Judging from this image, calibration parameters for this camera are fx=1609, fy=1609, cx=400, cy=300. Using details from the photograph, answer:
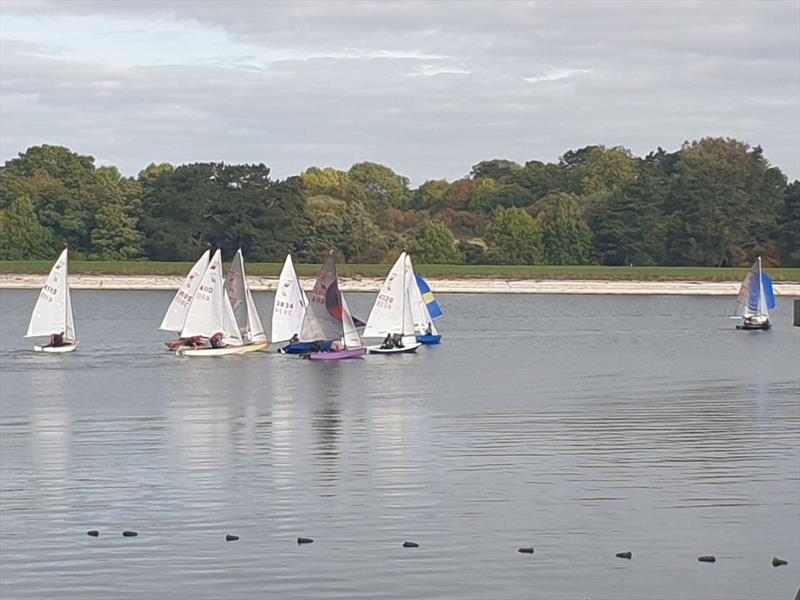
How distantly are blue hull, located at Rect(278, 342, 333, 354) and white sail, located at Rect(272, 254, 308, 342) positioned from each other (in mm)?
926

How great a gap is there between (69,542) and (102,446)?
11.9m

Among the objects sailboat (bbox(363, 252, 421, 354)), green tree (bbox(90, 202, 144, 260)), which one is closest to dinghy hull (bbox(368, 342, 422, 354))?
sailboat (bbox(363, 252, 421, 354))

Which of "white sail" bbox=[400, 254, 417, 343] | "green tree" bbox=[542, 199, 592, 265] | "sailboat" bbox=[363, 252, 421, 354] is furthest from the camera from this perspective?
"green tree" bbox=[542, 199, 592, 265]

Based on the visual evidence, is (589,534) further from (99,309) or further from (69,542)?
(99,309)

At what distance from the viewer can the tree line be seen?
14038cm

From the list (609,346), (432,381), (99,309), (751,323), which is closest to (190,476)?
(432,381)

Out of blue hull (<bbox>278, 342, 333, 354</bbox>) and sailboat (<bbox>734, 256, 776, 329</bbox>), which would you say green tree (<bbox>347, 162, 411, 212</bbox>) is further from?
blue hull (<bbox>278, 342, 333, 354</bbox>)

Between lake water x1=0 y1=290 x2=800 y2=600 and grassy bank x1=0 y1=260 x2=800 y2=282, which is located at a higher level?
grassy bank x1=0 y1=260 x2=800 y2=282

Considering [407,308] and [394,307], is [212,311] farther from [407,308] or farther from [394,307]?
[407,308]

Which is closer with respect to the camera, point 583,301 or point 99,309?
point 99,309

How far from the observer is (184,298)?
6681 cm

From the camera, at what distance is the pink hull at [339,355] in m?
62.8

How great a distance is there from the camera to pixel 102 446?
35.4 m

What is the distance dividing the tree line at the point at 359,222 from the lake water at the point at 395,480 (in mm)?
78344
